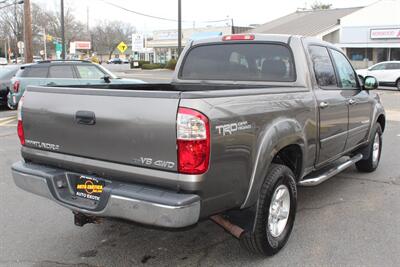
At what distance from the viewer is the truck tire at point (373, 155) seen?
6670 mm

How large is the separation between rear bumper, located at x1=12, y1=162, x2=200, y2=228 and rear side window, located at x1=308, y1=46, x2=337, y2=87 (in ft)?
7.99

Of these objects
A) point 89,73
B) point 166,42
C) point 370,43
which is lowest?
point 89,73

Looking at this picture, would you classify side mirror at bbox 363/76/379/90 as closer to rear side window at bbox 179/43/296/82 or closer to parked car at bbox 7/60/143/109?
rear side window at bbox 179/43/296/82

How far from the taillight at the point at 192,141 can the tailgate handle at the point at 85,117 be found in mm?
758

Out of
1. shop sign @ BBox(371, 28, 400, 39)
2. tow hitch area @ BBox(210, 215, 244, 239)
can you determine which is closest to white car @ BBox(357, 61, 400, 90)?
shop sign @ BBox(371, 28, 400, 39)

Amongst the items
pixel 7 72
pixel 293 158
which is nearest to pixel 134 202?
pixel 293 158

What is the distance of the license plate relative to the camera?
3455 millimetres

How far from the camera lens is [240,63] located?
4.98 m

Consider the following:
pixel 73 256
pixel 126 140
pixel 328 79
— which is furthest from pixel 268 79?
pixel 73 256

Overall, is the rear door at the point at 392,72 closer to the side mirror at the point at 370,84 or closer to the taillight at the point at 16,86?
the taillight at the point at 16,86

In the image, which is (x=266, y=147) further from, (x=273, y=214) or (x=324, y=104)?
(x=324, y=104)

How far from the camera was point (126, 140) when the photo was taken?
3.27 metres

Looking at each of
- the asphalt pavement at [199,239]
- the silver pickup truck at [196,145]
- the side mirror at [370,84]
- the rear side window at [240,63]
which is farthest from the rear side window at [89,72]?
the side mirror at [370,84]

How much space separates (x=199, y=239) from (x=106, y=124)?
1637 mm
